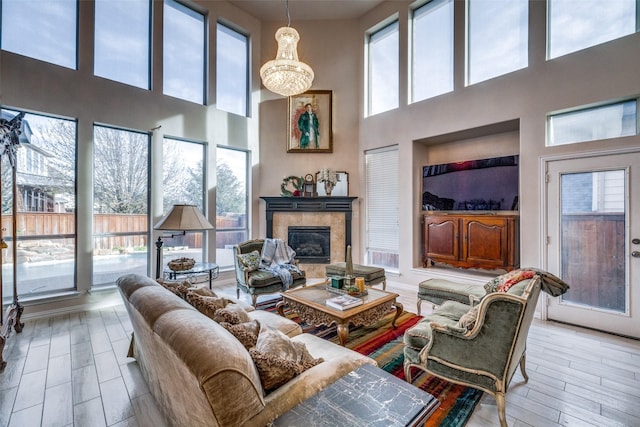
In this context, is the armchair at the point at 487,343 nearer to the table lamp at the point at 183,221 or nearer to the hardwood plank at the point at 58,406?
the hardwood plank at the point at 58,406

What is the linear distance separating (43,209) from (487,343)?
5.17 meters

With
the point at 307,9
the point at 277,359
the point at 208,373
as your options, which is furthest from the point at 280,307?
the point at 307,9

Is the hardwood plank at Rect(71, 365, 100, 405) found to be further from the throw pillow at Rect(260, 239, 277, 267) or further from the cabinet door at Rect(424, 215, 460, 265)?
the cabinet door at Rect(424, 215, 460, 265)

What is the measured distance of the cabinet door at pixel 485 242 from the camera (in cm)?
411

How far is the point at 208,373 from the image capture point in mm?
993

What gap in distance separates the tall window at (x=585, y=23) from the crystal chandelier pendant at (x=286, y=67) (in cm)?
323

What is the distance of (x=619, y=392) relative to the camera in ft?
7.22

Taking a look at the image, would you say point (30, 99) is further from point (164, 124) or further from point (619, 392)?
point (619, 392)

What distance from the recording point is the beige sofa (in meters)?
1.02

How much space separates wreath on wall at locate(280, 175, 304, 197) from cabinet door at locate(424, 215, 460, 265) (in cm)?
249

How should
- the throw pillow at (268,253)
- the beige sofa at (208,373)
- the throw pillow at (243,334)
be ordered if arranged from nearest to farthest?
the beige sofa at (208,373) → the throw pillow at (243,334) → the throw pillow at (268,253)

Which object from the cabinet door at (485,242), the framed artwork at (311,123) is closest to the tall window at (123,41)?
the framed artwork at (311,123)

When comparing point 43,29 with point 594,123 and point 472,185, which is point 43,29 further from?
point 594,123

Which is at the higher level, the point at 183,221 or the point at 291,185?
the point at 291,185
